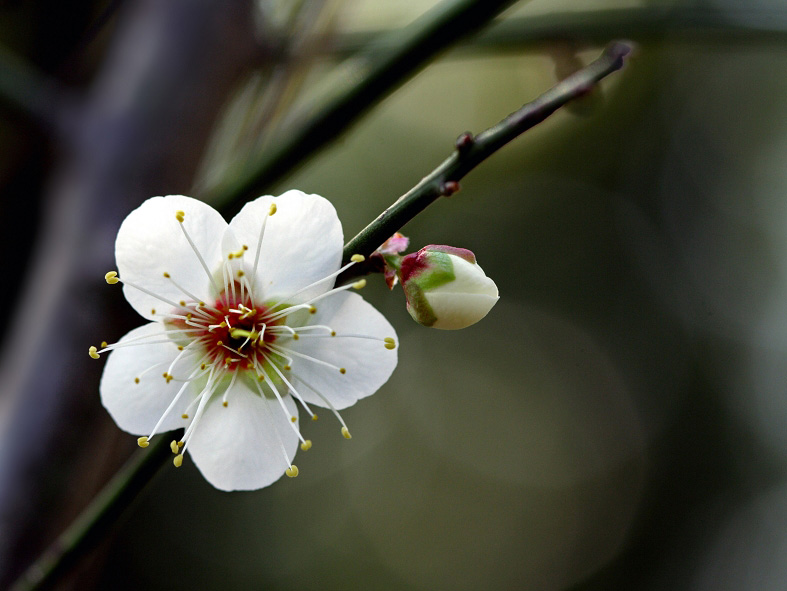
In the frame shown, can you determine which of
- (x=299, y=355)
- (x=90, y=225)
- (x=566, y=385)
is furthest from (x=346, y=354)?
(x=566, y=385)

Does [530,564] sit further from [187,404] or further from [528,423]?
[187,404]

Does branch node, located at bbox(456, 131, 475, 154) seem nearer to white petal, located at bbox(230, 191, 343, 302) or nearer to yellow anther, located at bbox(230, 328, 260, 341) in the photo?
white petal, located at bbox(230, 191, 343, 302)

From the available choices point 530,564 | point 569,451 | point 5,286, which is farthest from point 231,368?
point 530,564

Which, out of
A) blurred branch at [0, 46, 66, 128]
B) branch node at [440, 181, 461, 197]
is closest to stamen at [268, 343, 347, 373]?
branch node at [440, 181, 461, 197]

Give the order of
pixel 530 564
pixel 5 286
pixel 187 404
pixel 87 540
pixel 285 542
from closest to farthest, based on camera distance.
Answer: pixel 87 540 < pixel 187 404 < pixel 5 286 < pixel 285 542 < pixel 530 564

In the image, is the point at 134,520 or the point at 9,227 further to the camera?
the point at 134,520

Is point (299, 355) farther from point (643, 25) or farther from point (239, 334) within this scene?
point (643, 25)

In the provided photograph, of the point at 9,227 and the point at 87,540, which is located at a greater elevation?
the point at 9,227
